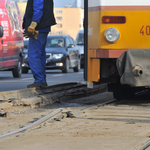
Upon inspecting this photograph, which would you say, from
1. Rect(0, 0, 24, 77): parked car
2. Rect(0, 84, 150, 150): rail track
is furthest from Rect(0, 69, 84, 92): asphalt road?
Rect(0, 84, 150, 150): rail track

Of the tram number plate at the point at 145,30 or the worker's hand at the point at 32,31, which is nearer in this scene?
the tram number plate at the point at 145,30

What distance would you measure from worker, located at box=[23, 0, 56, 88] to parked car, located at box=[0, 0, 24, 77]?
14.4 feet

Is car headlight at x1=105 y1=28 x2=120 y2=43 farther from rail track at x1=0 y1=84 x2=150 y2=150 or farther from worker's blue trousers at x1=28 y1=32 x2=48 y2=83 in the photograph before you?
worker's blue trousers at x1=28 y1=32 x2=48 y2=83

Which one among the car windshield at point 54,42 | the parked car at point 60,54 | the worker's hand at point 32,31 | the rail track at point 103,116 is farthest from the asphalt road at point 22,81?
the car windshield at point 54,42

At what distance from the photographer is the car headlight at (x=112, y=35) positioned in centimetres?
684

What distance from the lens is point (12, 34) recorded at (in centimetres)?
1473

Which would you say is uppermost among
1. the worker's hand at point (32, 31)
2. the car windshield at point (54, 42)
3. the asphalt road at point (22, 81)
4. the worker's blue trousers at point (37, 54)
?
the worker's hand at point (32, 31)

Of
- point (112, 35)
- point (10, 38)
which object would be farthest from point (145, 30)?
point (10, 38)

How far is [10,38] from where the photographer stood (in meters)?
14.6

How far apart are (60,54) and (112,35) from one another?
1325 centimetres

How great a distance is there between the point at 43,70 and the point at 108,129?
3862mm

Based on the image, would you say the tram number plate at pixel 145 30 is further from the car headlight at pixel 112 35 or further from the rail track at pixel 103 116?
the rail track at pixel 103 116

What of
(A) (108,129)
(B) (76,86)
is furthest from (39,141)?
(B) (76,86)

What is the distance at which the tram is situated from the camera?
6.65m
